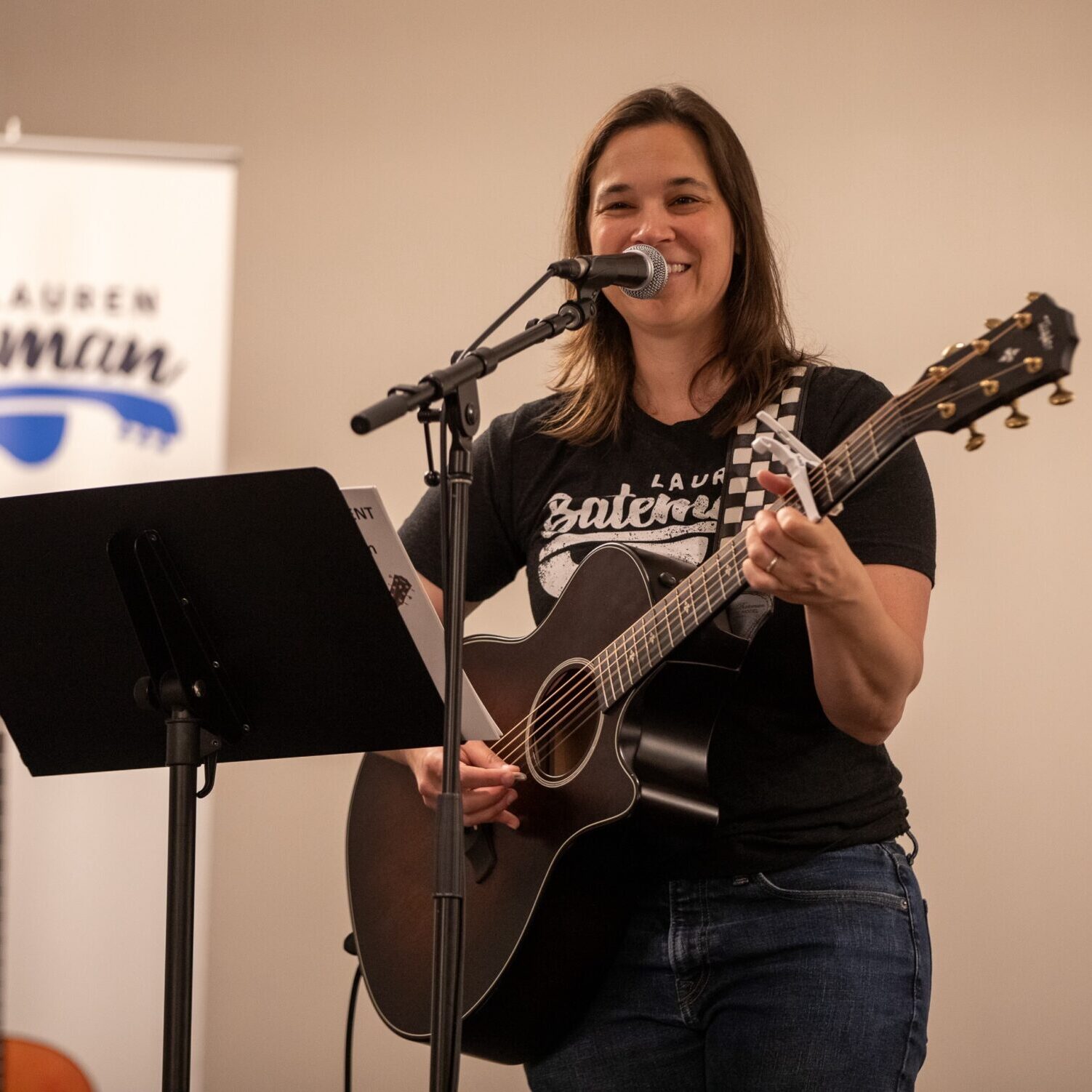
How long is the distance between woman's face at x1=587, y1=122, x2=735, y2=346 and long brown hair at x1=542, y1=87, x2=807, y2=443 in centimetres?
2

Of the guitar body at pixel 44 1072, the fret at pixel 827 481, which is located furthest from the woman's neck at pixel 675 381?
the guitar body at pixel 44 1072

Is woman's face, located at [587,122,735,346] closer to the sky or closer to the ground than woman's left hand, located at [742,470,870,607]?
closer to the sky

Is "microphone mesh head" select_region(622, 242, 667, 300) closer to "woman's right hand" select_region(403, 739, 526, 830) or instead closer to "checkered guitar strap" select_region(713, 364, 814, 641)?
"checkered guitar strap" select_region(713, 364, 814, 641)

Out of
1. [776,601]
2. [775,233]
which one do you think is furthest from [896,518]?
[775,233]

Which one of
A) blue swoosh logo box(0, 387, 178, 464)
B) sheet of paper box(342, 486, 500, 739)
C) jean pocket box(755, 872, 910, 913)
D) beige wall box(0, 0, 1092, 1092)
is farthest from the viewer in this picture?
beige wall box(0, 0, 1092, 1092)

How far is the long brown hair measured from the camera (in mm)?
1724

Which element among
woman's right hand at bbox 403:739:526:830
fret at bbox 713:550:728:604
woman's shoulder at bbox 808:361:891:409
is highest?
woman's shoulder at bbox 808:361:891:409

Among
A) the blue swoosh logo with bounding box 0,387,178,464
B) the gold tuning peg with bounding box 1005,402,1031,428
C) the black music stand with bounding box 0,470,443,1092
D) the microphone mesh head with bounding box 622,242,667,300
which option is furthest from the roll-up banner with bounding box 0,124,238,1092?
the gold tuning peg with bounding box 1005,402,1031,428

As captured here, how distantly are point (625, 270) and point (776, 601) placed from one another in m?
0.43

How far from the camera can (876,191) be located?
3.27m

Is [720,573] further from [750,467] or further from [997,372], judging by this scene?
[997,372]

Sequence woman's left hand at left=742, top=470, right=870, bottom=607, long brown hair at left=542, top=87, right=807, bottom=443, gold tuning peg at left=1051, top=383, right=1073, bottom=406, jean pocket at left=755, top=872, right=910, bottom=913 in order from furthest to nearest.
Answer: long brown hair at left=542, top=87, right=807, bottom=443
jean pocket at left=755, top=872, right=910, bottom=913
woman's left hand at left=742, top=470, right=870, bottom=607
gold tuning peg at left=1051, top=383, right=1073, bottom=406

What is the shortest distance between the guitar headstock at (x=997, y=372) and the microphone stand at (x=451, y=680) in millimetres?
418

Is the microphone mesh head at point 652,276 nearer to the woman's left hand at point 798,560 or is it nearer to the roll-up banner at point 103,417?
the woman's left hand at point 798,560
